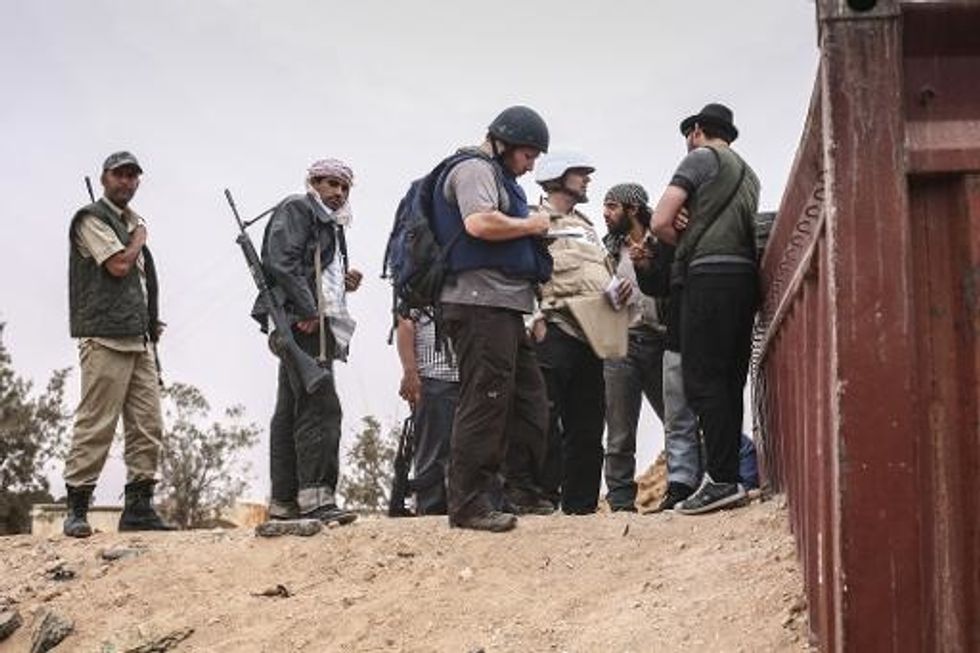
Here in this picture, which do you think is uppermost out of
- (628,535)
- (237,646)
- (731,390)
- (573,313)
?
(573,313)

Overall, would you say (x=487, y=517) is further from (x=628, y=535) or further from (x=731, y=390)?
(x=731, y=390)

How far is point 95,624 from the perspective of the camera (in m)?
5.52

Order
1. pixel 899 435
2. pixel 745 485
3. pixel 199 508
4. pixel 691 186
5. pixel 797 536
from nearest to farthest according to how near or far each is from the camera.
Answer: pixel 899 435
pixel 797 536
pixel 691 186
pixel 745 485
pixel 199 508

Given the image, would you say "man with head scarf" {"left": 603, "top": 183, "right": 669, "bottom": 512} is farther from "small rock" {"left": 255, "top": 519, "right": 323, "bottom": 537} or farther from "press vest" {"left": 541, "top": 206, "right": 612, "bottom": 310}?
"small rock" {"left": 255, "top": 519, "right": 323, "bottom": 537}

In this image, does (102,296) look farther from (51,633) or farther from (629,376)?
(629,376)

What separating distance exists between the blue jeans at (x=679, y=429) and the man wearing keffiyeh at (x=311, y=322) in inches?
60.3

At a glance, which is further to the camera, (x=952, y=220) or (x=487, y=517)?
(x=487, y=517)

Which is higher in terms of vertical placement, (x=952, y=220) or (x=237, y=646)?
(x=952, y=220)

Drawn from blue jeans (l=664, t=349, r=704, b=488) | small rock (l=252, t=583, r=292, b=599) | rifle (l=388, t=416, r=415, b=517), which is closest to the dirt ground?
small rock (l=252, t=583, r=292, b=599)

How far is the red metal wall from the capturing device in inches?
93.3

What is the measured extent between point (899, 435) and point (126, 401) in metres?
5.30

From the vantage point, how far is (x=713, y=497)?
523 cm

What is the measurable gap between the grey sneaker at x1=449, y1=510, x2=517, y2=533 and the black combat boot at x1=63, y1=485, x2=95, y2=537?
7.34ft

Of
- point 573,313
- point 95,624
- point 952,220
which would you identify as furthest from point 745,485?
point 952,220
